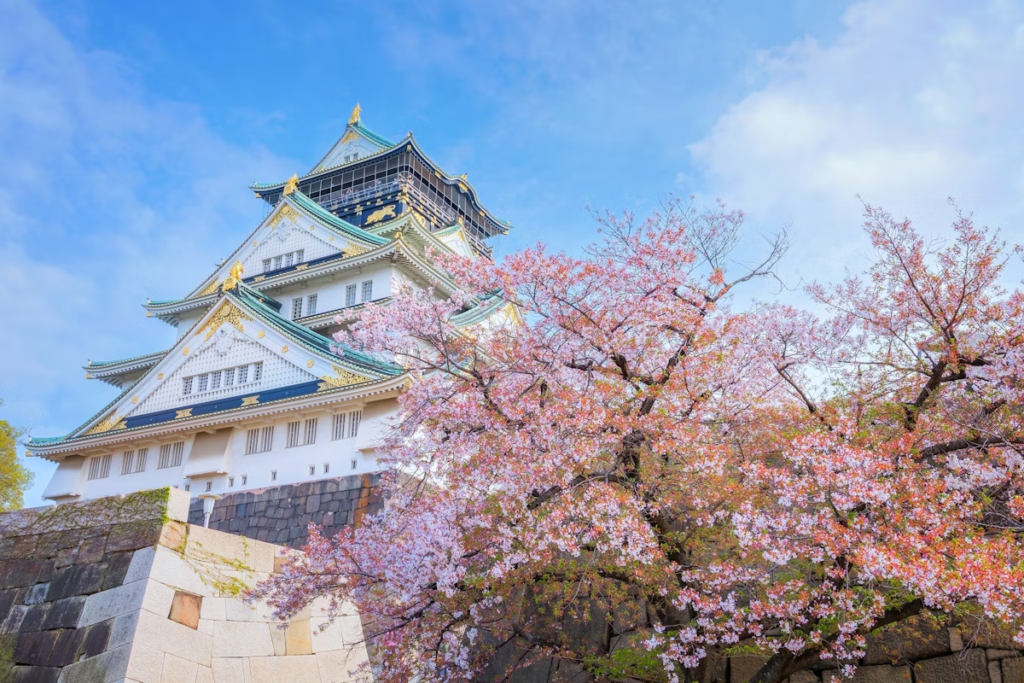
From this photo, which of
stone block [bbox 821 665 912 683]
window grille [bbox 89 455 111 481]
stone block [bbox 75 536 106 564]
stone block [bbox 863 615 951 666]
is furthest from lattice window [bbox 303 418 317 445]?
stone block [bbox 863 615 951 666]

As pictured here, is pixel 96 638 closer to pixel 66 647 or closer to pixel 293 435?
pixel 66 647

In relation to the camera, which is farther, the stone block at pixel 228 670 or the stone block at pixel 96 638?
the stone block at pixel 228 670

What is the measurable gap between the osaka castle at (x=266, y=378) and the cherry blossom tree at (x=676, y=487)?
7006 millimetres

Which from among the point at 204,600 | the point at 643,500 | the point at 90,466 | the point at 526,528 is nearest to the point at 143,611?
the point at 204,600

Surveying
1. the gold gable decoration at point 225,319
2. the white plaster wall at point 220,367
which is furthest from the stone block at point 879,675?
the gold gable decoration at point 225,319

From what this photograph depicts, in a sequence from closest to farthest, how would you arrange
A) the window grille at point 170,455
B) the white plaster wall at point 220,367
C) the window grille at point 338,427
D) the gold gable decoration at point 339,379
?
the gold gable decoration at point 339,379 → the window grille at point 338,427 → the white plaster wall at point 220,367 → the window grille at point 170,455

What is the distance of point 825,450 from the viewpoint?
712cm

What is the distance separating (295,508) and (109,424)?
23.7 feet

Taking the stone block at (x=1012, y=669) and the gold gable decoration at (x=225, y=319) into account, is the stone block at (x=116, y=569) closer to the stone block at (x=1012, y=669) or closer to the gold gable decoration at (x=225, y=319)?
the stone block at (x=1012, y=669)

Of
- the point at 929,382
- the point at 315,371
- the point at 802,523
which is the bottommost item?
the point at 802,523

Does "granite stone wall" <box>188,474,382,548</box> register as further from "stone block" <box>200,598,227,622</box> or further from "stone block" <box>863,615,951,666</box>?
"stone block" <box>863,615,951,666</box>

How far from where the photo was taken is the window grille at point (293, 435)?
19938 mm

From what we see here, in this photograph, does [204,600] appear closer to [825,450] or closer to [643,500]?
[643,500]

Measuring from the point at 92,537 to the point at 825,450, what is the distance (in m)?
6.95
